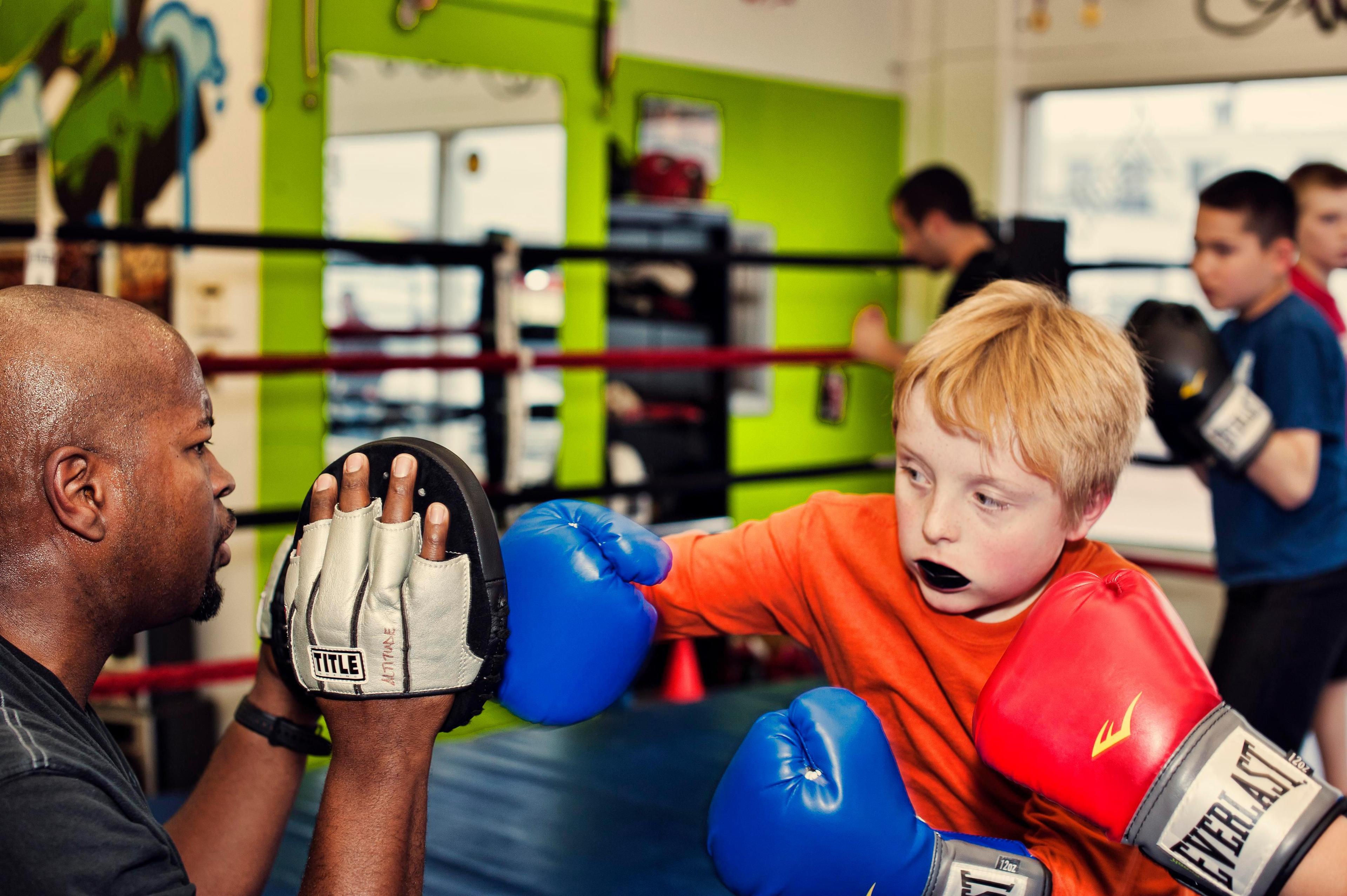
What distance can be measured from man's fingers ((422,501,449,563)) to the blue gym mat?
26.0 inches

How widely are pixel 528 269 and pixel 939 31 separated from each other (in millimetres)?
2890

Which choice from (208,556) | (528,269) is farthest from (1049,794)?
(528,269)

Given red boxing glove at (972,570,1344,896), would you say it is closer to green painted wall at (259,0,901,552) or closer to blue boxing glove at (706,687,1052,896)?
blue boxing glove at (706,687,1052,896)

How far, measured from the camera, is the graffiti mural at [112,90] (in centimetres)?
257

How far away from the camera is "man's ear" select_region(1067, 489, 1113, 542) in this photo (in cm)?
107

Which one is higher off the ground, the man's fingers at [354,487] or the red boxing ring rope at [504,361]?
the red boxing ring rope at [504,361]

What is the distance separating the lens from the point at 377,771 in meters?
0.87

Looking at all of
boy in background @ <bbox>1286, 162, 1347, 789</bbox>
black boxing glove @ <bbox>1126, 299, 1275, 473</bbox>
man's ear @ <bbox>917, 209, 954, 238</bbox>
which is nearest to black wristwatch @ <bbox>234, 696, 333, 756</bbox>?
black boxing glove @ <bbox>1126, 299, 1275, 473</bbox>

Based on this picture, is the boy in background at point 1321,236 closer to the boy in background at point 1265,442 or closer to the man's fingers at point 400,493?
the boy in background at point 1265,442

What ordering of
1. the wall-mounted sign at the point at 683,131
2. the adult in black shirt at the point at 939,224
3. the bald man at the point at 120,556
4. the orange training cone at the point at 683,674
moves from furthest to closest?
the wall-mounted sign at the point at 683,131
the adult in black shirt at the point at 939,224
the orange training cone at the point at 683,674
the bald man at the point at 120,556

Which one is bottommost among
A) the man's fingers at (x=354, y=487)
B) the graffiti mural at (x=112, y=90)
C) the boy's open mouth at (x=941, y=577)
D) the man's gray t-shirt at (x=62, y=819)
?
the man's gray t-shirt at (x=62, y=819)

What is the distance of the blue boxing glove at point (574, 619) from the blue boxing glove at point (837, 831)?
22cm

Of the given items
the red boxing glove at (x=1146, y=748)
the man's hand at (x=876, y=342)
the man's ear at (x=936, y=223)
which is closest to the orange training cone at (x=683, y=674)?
the man's hand at (x=876, y=342)

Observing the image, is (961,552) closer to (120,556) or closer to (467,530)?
(467,530)
